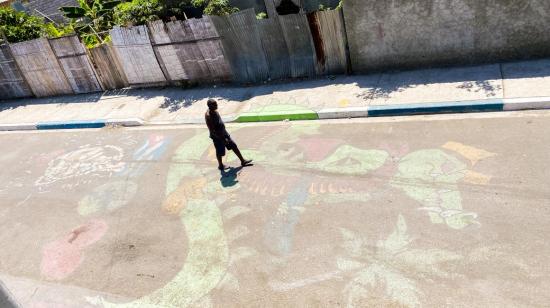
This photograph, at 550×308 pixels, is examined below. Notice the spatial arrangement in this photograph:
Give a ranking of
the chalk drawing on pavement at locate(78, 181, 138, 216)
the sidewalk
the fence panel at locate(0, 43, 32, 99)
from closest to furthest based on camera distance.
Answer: the chalk drawing on pavement at locate(78, 181, 138, 216), the sidewalk, the fence panel at locate(0, 43, 32, 99)

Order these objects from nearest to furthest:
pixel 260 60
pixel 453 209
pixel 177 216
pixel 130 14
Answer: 1. pixel 453 209
2. pixel 177 216
3. pixel 260 60
4. pixel 130 14

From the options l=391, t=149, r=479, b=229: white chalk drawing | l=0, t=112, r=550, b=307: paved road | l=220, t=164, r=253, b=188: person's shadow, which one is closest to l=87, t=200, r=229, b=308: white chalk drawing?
l=0, t=112, r=550, b=307: paved road

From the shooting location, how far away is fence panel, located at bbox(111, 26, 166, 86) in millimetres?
12062

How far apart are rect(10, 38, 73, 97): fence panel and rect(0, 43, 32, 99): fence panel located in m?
0.29

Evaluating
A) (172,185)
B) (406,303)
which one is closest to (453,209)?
(406,303)

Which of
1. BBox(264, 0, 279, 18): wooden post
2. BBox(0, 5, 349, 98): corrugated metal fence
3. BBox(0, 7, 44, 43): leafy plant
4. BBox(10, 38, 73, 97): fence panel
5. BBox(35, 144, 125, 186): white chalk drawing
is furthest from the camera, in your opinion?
BBox(0, 7, 44, 43): leafy plant

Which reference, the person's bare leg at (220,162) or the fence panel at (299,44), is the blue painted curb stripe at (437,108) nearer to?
the fence panel at (299,44)

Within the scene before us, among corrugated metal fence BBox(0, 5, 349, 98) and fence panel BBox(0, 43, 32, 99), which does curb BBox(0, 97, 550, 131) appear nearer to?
corrugated metal fence BBox(0, 5, 349, 98)

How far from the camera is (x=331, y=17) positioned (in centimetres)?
973

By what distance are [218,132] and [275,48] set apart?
4314 millimetres

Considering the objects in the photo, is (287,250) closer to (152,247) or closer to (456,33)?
(152,247)

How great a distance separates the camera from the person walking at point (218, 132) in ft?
23.3

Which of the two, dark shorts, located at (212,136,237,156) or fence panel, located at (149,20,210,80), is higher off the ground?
fence panel, located at (149,20,210,80)

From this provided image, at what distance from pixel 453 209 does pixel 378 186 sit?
114 cm
